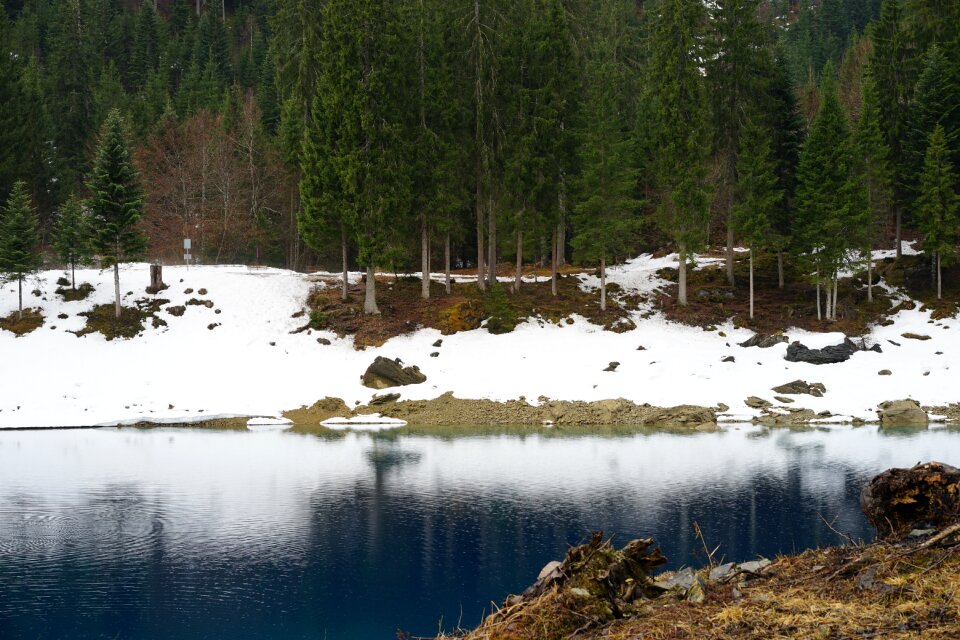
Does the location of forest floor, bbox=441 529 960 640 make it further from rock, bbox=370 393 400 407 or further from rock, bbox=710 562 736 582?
rock, bbox=370 393 400 407

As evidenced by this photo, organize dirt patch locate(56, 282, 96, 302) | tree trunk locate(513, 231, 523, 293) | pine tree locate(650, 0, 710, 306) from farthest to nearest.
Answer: tree trunk locate(513, 231, 523, 293) → pine tree locate(650, 0, 710, 306) → dirt patch locate(56, 282, 96, 302)

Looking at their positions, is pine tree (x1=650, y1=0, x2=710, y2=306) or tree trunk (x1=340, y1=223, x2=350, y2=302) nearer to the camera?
tree trunk (x1=340, y1=223, x2=350, y2=302)

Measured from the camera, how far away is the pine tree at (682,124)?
43531 millimetres

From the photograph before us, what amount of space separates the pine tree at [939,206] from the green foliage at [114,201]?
4325 cm

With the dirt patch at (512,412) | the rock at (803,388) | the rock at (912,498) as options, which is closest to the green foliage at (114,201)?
the dirt patch at (512,412)

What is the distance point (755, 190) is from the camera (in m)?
44.1

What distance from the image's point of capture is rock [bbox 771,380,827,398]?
1353 inches

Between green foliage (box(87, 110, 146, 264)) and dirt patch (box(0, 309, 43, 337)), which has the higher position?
green foliage (box(87, 110, 146, 264))

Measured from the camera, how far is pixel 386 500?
66.3ft

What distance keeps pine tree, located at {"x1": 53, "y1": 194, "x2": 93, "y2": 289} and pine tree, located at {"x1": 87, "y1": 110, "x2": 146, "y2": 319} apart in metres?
0.63

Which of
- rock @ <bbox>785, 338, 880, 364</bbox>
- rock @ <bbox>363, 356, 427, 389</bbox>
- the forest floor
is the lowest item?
rock @ <bbox>363, 356, 427, 389</bbox>

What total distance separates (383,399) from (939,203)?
3277cm

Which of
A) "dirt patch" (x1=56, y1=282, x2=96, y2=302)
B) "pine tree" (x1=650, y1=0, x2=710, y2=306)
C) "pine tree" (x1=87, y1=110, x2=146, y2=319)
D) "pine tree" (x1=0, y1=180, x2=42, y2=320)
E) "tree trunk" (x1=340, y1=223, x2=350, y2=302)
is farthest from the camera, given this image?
"pine tree" (x1=650, y1=0, x2=710, y2=306)

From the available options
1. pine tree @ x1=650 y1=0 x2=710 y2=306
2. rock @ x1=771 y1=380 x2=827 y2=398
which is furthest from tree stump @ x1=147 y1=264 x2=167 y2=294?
rock @ x1=771 y1=380 x2=827 y2=398
